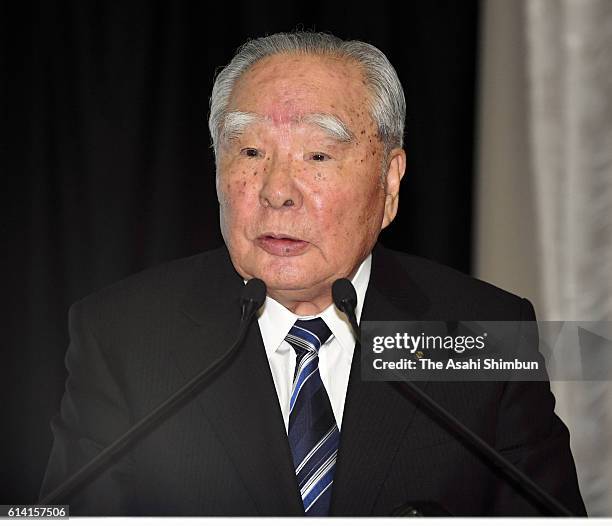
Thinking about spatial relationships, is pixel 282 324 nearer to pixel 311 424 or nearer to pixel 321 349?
pixel 321 349

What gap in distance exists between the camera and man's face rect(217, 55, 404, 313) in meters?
1.30

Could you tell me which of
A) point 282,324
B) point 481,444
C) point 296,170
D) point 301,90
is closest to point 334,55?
point 301,90

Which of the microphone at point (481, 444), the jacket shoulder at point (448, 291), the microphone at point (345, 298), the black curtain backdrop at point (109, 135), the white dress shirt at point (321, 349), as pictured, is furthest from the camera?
the black curtain backdrop at point (109, 135)

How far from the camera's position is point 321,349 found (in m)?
1.39

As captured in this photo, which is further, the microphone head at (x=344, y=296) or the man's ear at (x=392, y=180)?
the man's ear at (x=392, y=180)

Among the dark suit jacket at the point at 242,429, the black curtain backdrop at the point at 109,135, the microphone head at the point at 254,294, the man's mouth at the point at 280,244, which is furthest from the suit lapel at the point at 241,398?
the black curtain backdrop at the point at 109,135

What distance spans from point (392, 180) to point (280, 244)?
0.96ft

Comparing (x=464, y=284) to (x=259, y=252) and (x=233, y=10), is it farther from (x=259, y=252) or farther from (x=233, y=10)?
(x=233, y=10)

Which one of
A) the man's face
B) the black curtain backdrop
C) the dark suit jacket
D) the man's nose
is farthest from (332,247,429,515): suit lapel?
the black curtain backdrop

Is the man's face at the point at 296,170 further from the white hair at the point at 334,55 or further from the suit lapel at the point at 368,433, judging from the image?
the suit lapel at the point at 368,433

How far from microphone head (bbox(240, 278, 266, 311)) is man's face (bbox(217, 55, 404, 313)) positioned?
175 millimetres

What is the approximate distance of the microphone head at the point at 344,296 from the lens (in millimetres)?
1101

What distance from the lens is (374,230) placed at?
1448 millimetres

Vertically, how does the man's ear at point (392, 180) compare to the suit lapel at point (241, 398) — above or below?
above
